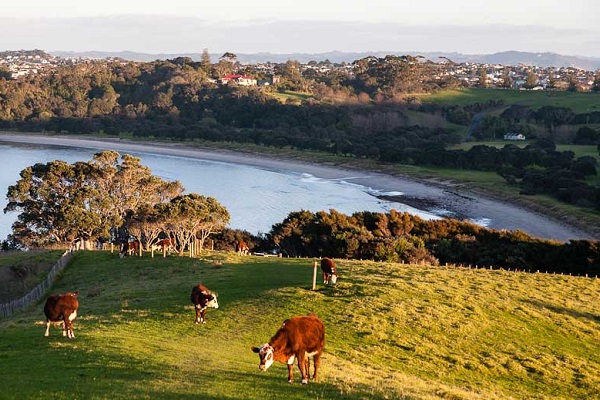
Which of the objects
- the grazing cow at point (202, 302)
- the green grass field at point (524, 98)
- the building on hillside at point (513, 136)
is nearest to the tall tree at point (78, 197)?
the grazing cow at point (202, 302)

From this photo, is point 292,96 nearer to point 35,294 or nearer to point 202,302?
point 35,294

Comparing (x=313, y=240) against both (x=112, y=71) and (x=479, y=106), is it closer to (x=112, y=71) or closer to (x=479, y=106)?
(x=479, y=106)

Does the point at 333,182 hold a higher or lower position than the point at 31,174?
lower

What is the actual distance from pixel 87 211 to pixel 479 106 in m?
122

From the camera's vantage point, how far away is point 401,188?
88625mm

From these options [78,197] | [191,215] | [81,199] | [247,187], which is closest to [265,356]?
[191,215]

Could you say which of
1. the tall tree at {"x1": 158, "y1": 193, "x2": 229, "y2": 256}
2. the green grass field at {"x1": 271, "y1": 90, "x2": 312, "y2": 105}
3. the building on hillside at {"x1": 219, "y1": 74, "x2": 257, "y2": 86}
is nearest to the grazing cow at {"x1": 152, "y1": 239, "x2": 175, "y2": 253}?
the tall tree at {"x1": 158, "y1": 193, "x2": 229, "y2": 256}

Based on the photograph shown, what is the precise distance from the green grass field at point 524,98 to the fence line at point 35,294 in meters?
124

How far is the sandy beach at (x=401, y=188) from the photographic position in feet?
219

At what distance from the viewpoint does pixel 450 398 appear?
14156 mm

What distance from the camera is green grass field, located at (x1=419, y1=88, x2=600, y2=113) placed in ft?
468

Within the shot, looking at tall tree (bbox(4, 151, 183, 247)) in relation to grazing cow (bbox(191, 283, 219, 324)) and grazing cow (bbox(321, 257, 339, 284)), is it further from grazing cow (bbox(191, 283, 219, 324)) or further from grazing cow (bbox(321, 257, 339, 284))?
grazing cow (bbox(191, 283, 219, 324))

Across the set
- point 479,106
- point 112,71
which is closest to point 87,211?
point 479,106

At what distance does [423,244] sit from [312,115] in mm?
101383
